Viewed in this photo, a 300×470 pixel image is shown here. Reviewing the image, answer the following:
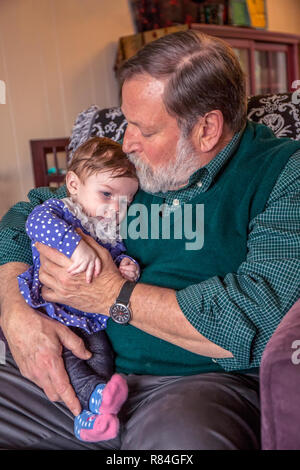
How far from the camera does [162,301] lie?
1139 mm

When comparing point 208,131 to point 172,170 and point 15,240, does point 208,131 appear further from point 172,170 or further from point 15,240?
point 15,240

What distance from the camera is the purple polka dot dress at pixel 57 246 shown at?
3.96ft

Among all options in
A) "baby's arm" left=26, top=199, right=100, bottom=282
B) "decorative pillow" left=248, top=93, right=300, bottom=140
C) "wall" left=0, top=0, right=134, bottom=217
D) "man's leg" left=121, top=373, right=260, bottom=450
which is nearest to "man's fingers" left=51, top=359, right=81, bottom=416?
"man's leg" left=121, top=373, right=260, bottom=450

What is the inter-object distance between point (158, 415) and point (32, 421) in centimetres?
35

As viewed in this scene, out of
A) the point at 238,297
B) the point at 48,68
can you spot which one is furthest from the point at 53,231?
the point at 48,68

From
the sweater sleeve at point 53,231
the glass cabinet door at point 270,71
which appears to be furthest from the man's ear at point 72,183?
the glass cabinet door at point 270,71

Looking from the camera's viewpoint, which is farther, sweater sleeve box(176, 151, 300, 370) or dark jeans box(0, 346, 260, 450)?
sweater sleeve box(176, 151, 300, 370)

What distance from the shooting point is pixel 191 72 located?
124 centimetres

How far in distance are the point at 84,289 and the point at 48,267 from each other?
0.12m

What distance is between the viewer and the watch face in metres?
1.17

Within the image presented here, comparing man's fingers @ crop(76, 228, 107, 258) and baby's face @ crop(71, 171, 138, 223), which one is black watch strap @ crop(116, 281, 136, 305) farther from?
baby's face @ crop(71, 171, 138, 223)

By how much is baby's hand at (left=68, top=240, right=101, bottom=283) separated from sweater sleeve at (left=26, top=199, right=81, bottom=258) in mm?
14

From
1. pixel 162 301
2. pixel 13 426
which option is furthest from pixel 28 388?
pixel 162 301
